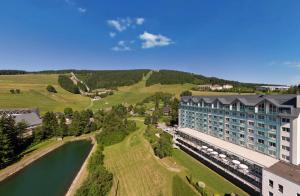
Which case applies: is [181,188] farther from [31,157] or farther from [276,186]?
[31,157]

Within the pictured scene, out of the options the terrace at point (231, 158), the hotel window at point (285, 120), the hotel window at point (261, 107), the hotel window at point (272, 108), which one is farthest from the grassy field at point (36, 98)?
the hotel window at point (285, 120)

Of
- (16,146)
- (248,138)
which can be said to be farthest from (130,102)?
(248,138)

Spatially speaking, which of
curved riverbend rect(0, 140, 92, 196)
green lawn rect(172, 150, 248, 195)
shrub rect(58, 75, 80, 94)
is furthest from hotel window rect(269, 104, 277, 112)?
shrub rect(58, 75, 80, 94)

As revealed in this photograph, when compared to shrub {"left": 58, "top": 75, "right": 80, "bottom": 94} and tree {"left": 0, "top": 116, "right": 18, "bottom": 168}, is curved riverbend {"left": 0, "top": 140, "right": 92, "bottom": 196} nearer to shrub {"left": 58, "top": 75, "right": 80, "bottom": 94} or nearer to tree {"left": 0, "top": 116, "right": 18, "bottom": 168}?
tree {"left": 0, "top": 116, "right": 18, "bottom": 168}

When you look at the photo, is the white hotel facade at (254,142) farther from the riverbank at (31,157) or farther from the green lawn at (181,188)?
the riverbank at (31,157)

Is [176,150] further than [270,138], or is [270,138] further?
[176,150]

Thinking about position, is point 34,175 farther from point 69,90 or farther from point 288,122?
point 69,90
